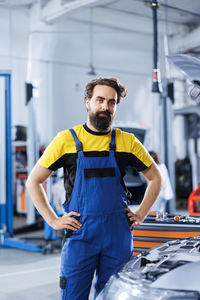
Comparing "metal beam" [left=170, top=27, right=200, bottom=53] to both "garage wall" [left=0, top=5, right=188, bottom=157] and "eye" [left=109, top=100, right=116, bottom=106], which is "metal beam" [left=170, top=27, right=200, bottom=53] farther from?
"eye" [left=109, top=100, right=116, bottom=106]

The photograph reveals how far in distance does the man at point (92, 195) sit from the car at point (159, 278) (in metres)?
0.17

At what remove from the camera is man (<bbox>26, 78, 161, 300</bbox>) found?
1983mm

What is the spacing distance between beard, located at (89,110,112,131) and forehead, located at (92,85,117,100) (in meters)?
0.08

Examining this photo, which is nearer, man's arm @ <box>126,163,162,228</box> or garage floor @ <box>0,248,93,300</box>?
man's arm @ <box>126,163,162,228</box>

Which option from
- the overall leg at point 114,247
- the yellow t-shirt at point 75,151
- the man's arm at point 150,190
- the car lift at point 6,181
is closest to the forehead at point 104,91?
the yellow t-shirt at point 75,151

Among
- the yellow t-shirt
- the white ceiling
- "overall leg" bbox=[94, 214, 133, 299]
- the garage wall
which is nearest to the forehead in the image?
the yellow t-shirt

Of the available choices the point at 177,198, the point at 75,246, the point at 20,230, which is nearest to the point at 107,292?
the point at 75,246

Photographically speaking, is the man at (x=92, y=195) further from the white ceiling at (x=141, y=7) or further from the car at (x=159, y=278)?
the white ceiling at (x=141, y=7)

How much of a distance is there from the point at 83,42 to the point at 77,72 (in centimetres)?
63

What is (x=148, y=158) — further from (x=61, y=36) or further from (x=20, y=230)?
(x=61, y=36)

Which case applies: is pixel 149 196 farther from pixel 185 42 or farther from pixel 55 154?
pixel 185 42

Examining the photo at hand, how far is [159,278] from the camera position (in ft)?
5.38

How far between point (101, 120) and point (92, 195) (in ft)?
1.17

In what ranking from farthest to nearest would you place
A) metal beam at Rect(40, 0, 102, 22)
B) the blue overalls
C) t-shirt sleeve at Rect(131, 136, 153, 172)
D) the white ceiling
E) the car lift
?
the white ceiling → metal beam at Rect(40, 0, 102, 22) → the car lift → t-shirt sleeve at Rect(131, 136, 153, 172) → the blue overalls
